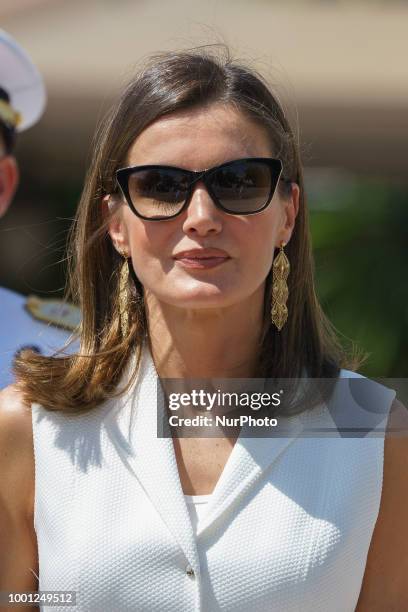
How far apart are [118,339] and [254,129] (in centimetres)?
51

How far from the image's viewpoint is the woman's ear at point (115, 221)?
205 centimetres

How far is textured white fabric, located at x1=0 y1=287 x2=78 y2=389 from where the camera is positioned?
8.90ft

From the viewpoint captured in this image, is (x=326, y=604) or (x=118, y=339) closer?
(x=326, y=604)

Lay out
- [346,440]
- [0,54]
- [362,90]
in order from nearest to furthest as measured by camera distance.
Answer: [346,440], [0,54], [362,90]

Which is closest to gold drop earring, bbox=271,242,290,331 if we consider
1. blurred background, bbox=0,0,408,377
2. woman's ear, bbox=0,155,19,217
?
woman's ear, bbox=0,155,19,217

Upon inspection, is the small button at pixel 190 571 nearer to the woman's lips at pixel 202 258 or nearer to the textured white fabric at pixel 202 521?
the textured white fabric at pixel 202 521

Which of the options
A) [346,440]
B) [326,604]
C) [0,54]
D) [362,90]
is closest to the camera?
[326,604]

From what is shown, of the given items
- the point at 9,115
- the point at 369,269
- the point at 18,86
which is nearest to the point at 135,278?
the point at 9,115

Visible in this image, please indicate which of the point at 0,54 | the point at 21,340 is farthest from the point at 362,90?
the point at 21,340

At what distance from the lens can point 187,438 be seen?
6.67ft

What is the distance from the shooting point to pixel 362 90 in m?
6.66

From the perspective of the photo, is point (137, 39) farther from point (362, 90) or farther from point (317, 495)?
point (317, 495)

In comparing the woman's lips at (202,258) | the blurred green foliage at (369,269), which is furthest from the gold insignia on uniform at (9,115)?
the blurred green foliage at (369,269)

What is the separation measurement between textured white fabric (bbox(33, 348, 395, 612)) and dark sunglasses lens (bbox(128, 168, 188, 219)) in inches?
16.1
